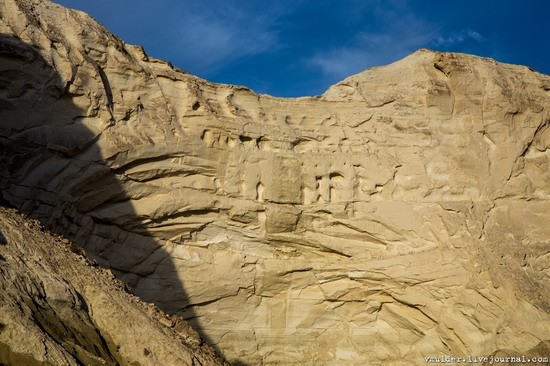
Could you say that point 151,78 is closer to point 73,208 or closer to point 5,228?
point 73,208

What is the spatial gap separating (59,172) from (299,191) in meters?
5.52

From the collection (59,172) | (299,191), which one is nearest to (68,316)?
(59,172)

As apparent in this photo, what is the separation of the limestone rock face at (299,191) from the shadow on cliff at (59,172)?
0.03 meters

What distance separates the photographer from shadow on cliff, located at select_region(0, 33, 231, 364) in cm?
1320

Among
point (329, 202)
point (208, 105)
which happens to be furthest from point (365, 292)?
point (208, 105)

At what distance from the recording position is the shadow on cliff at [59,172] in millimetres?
13203

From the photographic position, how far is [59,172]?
44.8 ft

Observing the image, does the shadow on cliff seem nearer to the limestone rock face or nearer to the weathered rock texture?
the limestone rock face

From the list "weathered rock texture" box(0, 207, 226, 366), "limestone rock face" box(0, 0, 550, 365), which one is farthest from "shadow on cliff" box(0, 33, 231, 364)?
"weathered rock texture" box(0, 207, 226, 366)

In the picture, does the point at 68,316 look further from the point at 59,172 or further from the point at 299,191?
the point at 299,191

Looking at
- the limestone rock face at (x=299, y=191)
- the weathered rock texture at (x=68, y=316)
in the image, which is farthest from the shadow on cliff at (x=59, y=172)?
the weathered rock texture at (x=68, y=316)

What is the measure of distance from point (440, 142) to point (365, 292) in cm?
415

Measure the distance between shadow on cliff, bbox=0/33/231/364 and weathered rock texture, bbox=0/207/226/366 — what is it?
8.68 ft

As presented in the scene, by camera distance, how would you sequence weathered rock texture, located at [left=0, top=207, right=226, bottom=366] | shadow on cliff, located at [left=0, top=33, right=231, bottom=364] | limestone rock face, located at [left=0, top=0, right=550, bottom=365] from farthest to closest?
limestone rock face, located at [left=0, top=0, right=550, bottom=365]
shadow on cliff, located at [left=0, top=33, right=231, bottom=364]
weathered rock texture, located at [left=0, top=207, right=226, bottom=366]
